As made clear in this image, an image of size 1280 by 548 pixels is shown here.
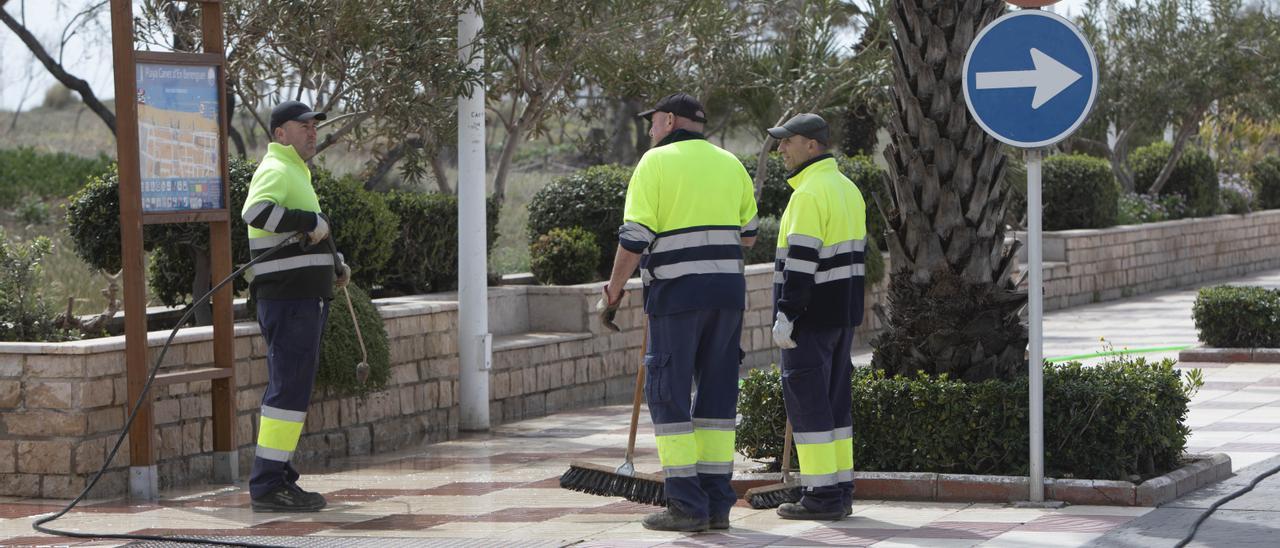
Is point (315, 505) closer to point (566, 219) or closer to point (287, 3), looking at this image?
point (287, 3)

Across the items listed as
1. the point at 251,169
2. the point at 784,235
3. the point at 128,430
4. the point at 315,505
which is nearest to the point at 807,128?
the point at 784,235

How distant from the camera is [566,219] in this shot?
1429 cm

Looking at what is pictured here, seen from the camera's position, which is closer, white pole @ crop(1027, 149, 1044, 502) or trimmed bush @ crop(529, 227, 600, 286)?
white pole @ crop(1027, 149, 1044, 502)

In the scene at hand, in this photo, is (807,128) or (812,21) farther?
(812,21)

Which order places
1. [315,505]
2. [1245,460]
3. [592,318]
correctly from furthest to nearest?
[592,318], [1245,460], [315,505]

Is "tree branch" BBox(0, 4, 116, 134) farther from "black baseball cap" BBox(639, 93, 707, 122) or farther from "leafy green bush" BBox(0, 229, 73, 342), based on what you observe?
"black baseball cap" BBox(639, 93, 707, 122)

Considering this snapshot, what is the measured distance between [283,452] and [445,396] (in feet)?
9.17

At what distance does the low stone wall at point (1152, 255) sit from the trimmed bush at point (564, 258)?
7583mm

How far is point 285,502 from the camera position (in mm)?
7840

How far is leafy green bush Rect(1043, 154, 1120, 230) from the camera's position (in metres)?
20.8

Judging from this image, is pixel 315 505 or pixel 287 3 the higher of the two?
pixel 287 3

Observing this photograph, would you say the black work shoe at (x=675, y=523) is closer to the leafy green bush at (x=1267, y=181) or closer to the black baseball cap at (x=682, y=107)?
the black baseball cap at (x=682, y=107)

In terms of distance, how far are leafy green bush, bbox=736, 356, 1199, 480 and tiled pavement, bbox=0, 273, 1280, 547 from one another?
31cm

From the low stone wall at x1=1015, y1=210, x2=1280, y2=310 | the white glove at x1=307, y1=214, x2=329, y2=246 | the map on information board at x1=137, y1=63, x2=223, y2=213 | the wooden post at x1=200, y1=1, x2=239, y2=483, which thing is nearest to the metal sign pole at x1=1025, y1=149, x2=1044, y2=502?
the white glove at x1=307, y1=214, x2=329, y2=246
